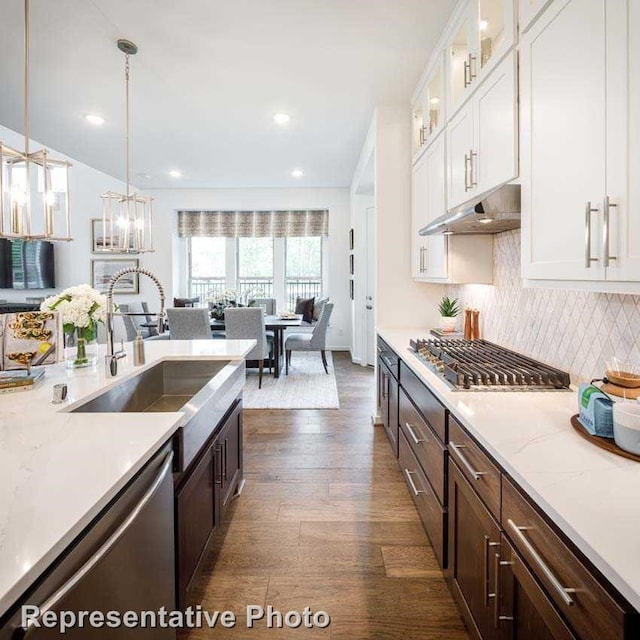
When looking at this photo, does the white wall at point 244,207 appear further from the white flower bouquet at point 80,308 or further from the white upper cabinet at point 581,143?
the white upper cabinet at point 581,143

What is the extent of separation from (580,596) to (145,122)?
483 cm

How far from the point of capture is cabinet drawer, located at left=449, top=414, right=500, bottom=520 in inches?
46.9

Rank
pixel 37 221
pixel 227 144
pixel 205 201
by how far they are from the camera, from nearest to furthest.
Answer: pixel 227 144, pixel 37 221, pixel 205 201

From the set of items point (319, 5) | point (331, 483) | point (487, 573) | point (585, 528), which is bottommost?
point (331, 483)

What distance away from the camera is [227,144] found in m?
4.93

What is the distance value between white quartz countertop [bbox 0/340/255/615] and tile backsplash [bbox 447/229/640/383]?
162 centimetres

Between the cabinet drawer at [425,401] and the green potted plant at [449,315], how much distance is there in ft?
2.52

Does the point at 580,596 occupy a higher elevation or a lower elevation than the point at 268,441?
higher

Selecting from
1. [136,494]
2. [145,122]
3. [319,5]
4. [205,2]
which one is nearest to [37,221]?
[145,122]

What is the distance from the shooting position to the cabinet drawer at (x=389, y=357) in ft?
9.16

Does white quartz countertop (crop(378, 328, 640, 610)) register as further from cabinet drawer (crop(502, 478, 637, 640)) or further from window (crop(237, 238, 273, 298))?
window (crop(237, 238, 273, 298))

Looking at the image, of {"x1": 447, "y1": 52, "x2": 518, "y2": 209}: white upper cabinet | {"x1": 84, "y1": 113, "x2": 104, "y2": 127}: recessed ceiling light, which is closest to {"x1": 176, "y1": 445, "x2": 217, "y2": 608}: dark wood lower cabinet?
{"x1": 447, "y1": 52, "x2": 518, "y2": 209}: white upper cabinet

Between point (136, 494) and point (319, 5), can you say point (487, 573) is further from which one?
point (319, 5)

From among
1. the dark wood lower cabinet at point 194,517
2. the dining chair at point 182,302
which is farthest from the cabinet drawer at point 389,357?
the dining chair at point 182,302
